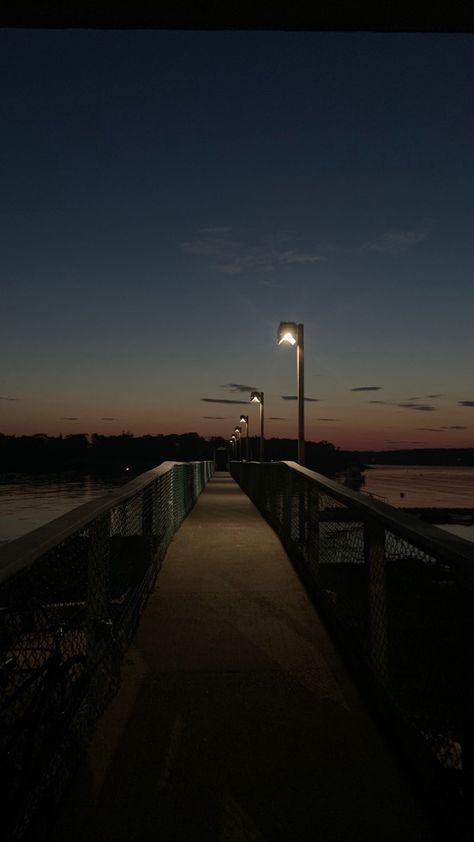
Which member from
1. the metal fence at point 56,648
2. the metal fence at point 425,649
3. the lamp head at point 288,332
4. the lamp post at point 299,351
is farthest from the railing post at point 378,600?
the lamp head at point 288,332

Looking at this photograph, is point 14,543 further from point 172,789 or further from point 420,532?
point 420,532

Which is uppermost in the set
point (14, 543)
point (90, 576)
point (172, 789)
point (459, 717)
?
point (14, 543)

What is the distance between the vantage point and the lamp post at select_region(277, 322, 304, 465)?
1177 cm

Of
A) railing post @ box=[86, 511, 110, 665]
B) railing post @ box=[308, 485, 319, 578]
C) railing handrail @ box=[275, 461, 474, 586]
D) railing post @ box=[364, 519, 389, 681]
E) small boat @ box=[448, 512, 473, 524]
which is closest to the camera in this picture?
railing handrail @ box=[275, 461, 474, 586]

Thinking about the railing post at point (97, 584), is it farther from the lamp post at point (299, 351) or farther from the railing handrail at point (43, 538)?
the lamp post at point (299, 351)

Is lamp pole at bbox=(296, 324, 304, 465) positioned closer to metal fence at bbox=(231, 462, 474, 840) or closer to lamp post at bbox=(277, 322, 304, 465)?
lamp post at bbox=(277, 322, 304, 465)

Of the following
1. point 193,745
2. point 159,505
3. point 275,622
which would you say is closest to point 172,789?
point 193,745

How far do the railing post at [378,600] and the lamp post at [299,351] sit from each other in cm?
807

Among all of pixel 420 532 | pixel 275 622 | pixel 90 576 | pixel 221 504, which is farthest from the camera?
pixel 221 504

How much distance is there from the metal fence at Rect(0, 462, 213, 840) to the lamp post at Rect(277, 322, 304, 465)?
23.6ft

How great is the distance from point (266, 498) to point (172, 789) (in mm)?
10354

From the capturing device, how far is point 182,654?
14.3ft

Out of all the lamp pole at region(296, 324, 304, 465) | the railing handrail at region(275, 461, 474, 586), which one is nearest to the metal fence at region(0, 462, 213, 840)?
the railing handrail at region(275, 461, 474, 586)

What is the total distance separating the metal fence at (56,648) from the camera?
2.24m
